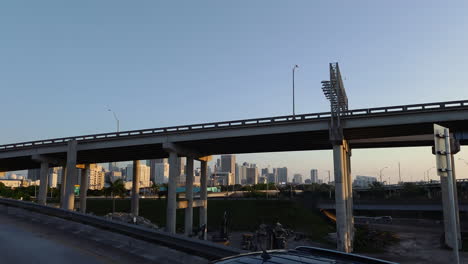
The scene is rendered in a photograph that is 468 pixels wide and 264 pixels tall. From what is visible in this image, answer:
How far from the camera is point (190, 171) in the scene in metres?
55.0

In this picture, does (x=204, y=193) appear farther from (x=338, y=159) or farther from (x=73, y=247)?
(x=73, y=247)

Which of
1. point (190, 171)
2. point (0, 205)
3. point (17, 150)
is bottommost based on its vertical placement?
point (0, 205)

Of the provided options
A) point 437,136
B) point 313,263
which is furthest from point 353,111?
point 313,263

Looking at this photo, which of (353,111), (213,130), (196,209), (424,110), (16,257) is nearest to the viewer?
(16,257)

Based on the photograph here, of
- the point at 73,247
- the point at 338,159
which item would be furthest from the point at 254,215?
the point at 73,247

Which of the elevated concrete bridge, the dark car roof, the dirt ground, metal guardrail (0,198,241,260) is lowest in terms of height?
the dirt ground

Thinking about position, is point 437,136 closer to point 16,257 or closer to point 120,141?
point 16,257

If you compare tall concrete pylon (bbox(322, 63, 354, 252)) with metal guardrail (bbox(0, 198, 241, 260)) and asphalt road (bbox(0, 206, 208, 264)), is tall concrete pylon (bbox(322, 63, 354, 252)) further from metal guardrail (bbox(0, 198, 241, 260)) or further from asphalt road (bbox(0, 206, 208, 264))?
asphalt road (bbox(0, 206, 208, 264))

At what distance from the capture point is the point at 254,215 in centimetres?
6881

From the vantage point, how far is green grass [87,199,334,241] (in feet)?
204

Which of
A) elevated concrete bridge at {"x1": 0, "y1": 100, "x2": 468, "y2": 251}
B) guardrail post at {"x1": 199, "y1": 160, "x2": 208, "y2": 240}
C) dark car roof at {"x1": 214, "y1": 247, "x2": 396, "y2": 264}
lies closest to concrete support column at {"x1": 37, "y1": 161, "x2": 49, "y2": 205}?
elevated concrete bridge at {"x1": 0, "y1": 100, "x2": 468, "y2": 251}

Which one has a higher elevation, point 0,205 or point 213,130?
point 213,130

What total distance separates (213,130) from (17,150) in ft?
127

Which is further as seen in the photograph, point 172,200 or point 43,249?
point 172,200
